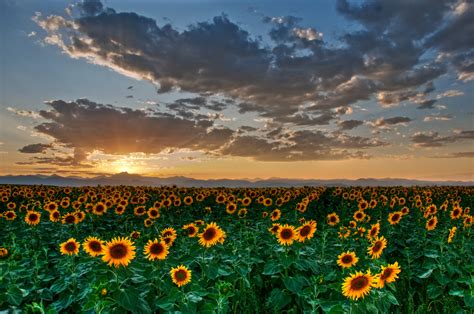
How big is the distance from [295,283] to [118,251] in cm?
251

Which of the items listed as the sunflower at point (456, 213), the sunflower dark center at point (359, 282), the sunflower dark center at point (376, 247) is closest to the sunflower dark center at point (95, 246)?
the sunflower dark center at point (359, 282)

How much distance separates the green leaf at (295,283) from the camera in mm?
6453

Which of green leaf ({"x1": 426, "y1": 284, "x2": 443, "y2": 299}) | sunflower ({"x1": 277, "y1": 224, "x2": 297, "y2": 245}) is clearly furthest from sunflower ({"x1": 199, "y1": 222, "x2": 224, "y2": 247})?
green leaf ({"x1": 426, "y1": 284, "x2": 443, "y2": 299})

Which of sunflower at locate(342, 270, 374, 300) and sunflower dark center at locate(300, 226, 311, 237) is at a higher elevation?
sunflower dark center at locate(300, 226, 311, 237)

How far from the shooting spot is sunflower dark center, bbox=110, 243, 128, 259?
19.2 feet

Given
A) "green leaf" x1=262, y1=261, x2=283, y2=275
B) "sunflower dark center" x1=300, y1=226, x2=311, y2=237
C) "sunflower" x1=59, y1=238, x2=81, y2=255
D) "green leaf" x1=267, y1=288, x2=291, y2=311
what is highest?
"sunflower dark center" x1=300, y1=226, x2=311, y2=237

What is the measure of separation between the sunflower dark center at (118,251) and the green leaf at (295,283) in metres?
2.29

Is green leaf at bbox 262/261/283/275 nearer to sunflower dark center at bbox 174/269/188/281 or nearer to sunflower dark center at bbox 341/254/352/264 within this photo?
sunflower dark center at bbox 341/254/352/264

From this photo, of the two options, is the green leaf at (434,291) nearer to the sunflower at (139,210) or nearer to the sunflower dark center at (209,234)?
the sunflower dark center at (209,234)

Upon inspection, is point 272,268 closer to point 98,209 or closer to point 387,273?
point 387,273

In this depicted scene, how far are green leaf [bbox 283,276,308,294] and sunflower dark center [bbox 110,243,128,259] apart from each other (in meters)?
2.29

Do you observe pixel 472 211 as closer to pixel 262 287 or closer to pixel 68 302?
pixel 262 287

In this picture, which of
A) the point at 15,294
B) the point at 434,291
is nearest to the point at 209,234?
the point at 15,294

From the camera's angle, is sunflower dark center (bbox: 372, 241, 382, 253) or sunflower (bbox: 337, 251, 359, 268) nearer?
sunflower (bbox: 337, 251, 359, 268)
